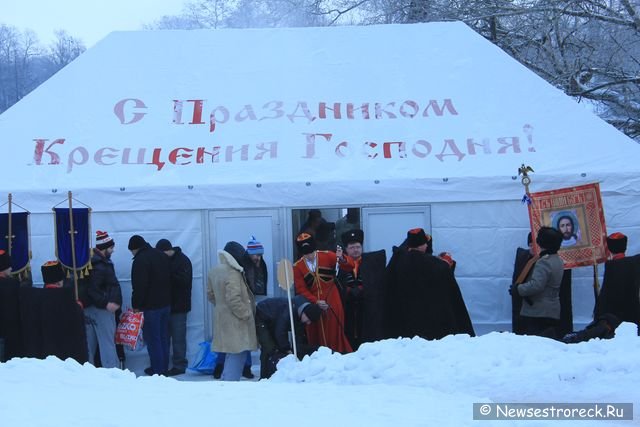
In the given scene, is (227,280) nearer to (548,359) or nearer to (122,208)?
(122,208)

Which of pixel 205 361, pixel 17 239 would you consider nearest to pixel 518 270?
pixel 205 361

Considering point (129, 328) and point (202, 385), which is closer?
point (202, 385)

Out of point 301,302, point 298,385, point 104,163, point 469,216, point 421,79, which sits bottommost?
point 298,385

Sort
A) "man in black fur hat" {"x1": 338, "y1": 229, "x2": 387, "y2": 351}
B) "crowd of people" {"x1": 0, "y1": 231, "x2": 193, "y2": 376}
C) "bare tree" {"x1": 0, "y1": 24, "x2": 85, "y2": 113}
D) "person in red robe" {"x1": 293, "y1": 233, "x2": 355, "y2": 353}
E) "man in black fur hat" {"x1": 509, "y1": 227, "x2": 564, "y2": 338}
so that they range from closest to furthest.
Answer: "man in black fur hat" {"x1": 509, "y1": 227, "x2": 564, "y2": 338} < "crowd of people" {"x1": 0, "y1": 231, "x2": 193, "y2": 376} < "man in black fur hat" {"x1": 338, "y1": 229, "x2": 387, "y2": 351} < "person in red robe" {"x1": 293, "y1": 233, "x2": 355, "y2": 353} < "bare tree" {"x1": 0, "y1": 24, "x2": 85, "y2": 113}

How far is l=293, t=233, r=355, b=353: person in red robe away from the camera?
7.89 metres

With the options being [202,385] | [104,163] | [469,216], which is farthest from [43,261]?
[469,216]

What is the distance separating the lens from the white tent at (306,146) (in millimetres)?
8641

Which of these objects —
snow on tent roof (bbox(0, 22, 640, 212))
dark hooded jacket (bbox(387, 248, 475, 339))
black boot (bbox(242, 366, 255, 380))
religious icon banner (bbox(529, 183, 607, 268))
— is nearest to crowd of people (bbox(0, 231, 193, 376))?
black boot (bbox(242, 366, 255, 380))

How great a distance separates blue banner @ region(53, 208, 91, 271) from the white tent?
0.21 metres

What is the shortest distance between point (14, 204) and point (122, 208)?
106cm

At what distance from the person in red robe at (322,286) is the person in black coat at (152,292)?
1319mm

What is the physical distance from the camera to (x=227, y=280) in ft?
25.3

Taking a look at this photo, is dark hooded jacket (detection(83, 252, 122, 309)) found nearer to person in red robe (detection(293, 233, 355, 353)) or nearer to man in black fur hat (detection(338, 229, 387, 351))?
person in red robe (detection(293, 233, 355, 353))

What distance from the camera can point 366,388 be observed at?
554 centimetres
